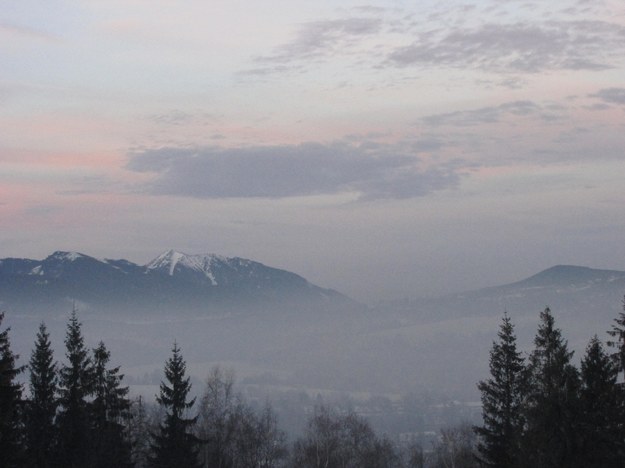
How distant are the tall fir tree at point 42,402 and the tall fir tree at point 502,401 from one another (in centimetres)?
2570

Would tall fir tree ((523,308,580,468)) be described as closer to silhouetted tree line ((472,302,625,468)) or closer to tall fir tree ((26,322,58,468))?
silhouetted tree line ((472,302,625,468))

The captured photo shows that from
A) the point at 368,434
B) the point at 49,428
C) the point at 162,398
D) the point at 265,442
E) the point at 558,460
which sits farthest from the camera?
the point at 368,434

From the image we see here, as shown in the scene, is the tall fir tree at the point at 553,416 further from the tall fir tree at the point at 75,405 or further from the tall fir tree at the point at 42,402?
the tall fir tree at the point at 42,402

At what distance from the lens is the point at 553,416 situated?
4506cm

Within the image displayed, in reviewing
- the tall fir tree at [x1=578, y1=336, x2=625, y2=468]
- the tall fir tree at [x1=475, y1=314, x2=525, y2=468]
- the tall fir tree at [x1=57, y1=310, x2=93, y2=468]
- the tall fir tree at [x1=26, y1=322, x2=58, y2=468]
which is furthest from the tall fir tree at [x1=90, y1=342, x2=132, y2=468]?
the tall fir tree at [x1=578, y1=336, x2=625, y2=468]

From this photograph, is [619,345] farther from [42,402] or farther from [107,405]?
[42,402]

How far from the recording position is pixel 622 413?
4906 cm

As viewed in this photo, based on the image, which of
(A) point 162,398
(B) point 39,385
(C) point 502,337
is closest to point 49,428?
(B) point 39,385

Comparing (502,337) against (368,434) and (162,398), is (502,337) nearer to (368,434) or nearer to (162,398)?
(162,398)

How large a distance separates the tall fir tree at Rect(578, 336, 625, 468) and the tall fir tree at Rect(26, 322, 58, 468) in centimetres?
3064

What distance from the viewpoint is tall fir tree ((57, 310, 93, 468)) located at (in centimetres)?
5666

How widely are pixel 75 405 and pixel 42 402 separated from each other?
78.6 inches

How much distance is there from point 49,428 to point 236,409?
1607 inches

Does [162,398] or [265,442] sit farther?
[265,442]
